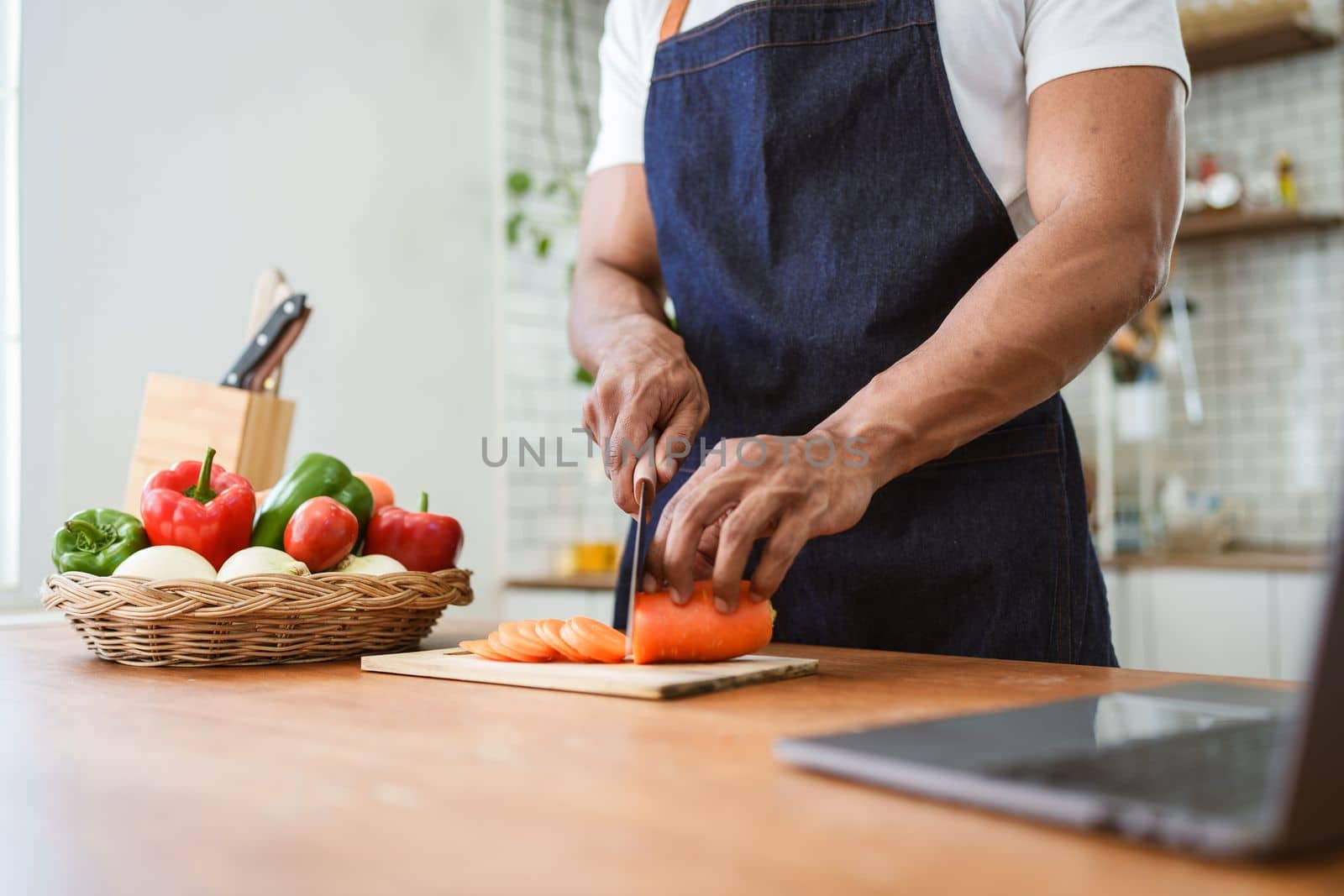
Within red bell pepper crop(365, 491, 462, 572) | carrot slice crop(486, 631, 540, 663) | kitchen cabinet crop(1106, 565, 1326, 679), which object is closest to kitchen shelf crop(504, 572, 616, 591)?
kitchen cabinet crop(1106, 565, 1326, 679)

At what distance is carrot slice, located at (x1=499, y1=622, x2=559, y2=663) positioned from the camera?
997 millimetres

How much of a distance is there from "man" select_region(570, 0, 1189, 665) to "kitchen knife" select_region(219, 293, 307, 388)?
470 mm

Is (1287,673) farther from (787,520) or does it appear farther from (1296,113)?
(787,520)

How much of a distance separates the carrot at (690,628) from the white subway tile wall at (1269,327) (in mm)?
2811

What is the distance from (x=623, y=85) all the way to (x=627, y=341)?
0.45 m

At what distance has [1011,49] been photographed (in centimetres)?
122

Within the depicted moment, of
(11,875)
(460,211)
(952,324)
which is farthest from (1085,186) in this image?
(460,211)

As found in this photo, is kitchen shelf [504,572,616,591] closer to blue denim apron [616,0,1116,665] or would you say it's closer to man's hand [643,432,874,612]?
blue denim apron [616,0,1116,665]

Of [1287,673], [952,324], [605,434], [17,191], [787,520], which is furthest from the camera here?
[1287,673]

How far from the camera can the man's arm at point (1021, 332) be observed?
3.09 ft

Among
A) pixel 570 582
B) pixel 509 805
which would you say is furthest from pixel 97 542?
pixel 570 582

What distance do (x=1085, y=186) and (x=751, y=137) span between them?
0.40 metres

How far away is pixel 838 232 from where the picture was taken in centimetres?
129

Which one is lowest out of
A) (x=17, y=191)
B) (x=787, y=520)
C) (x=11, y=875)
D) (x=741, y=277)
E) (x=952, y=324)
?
(x=11, y=875)
